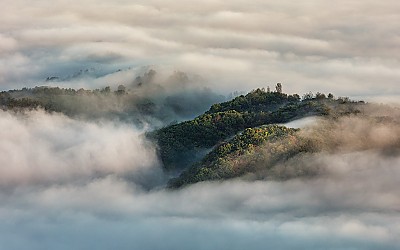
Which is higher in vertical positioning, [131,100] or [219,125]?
[131,100]

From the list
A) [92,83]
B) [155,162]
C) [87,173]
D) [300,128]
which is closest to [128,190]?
[155,162]

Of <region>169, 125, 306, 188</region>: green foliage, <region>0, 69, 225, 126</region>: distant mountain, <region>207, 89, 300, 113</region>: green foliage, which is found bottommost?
<region>169, 125, 306, 188</region>: green foliage

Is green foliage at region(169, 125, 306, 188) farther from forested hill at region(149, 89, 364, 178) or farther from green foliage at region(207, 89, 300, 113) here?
green foliage at region(207, 89, 300, 113)

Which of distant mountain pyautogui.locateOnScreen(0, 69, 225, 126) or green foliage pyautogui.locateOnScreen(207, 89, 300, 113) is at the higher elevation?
distant mountain pyautogui.locateOnScreen(0, 69, 225, 126)

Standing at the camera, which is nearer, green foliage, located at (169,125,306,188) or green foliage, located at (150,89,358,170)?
green foliage, located at (169,125,306,188)

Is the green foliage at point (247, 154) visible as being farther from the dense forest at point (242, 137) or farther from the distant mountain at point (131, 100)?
the distant mountain at point (131, 100)

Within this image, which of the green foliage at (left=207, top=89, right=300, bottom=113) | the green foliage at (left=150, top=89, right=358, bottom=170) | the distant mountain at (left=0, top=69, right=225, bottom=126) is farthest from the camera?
the distant mountain at (left=0, top=69, right=225, bottom=126)

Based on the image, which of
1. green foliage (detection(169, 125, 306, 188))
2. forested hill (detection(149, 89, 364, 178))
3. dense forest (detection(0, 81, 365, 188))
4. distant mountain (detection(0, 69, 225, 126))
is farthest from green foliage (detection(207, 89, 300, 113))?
distant mountain (detection(0, 69, 225, 126))

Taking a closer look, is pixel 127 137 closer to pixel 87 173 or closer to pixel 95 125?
pixel 87 173

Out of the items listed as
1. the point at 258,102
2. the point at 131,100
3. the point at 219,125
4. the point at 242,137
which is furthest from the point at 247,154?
the point at 131,100

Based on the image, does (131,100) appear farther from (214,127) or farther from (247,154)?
(247,154)

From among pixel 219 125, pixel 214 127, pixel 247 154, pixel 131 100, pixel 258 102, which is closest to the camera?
pixel 247 154

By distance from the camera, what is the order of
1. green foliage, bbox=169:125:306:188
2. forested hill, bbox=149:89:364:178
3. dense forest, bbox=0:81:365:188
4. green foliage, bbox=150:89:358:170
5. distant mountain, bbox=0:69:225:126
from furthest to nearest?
distant mountain, bbox=0:69:225:126 → green foliage, bbox=150:89:358:170 → forested hill, bbox=149:89:364:178 → dense forest, bbox=0:81:365:188 → green foliage, bbox=169:125:306:188

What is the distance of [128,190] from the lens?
203 feet
